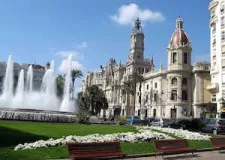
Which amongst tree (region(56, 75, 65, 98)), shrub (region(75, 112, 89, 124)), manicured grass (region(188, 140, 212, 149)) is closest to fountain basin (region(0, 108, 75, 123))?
shrub (region(75, 112, 89, 124))

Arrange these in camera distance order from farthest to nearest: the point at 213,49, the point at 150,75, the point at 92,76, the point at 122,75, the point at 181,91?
the point at 92,76, the point at 122,75, the point at 150,75, the point at 181,91, the point at 213,49

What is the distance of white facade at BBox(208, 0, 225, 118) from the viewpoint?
61719 millimetres

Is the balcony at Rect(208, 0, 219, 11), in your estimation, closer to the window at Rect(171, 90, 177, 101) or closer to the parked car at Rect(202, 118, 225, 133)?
the window at Rect(171, 90, 177, 101)

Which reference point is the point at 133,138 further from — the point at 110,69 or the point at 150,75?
the point at 110,69

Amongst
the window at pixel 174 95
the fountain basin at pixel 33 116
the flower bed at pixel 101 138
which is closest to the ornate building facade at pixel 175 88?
the window at pixel 174 95

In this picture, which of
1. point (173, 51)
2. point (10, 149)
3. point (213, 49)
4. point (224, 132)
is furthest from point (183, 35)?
point (10, 149)

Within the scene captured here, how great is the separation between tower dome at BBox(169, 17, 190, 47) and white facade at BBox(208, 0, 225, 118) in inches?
560

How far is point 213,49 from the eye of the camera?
65.3 meters

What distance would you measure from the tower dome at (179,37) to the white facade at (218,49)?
14.2 metres

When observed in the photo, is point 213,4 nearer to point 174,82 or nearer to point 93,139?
point 174,82

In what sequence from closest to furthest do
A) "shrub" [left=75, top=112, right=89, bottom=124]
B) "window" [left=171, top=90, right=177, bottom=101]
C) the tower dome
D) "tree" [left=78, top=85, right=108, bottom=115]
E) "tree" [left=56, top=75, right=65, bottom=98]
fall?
"shrub" [left=75, top=112, right=89, bottom=124] → "window" [left=171, top=90, right=177, bottom=101] → the tower dome → "tree" [left=56, top=75, right=65, bottom=98] → "tree" [left=78, top=85, right=108, bottom=115]

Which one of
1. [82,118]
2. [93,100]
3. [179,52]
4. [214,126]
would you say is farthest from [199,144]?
[93,100]

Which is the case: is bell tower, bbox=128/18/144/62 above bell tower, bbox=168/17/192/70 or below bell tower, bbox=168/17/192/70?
above

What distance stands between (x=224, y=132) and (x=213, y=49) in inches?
1377
